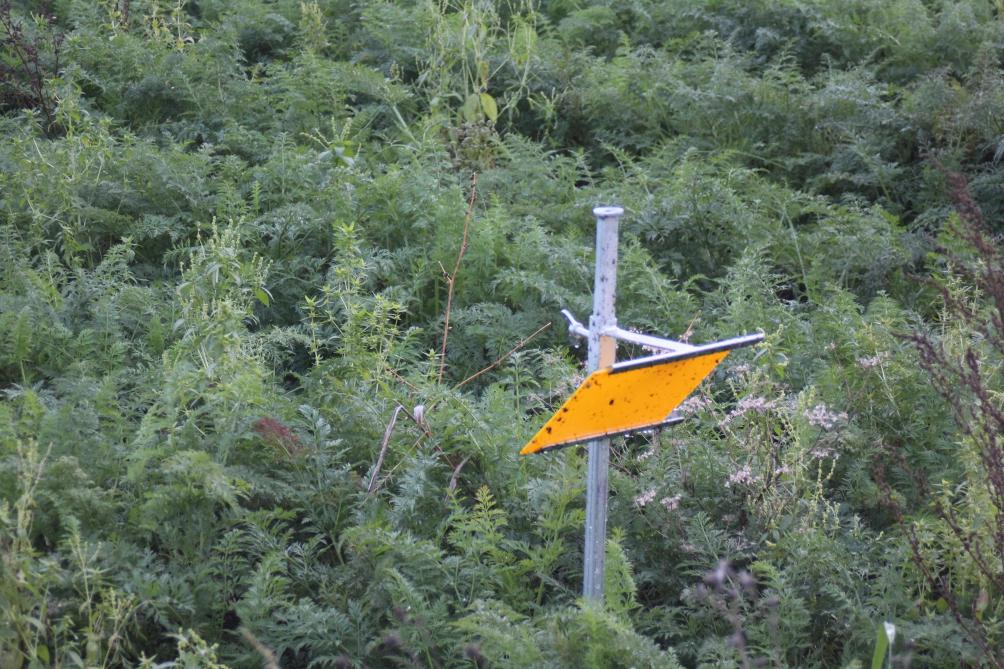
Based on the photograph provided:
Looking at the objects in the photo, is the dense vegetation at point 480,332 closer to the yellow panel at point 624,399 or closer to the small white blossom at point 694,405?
the small white blossom at point 694,405

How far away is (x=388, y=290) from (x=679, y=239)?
161cm

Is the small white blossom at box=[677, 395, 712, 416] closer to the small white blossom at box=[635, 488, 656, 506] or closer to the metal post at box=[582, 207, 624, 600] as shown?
the small white blossom at box=[635, 488, 656, 506]

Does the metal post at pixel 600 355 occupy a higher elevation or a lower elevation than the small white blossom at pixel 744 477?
higher

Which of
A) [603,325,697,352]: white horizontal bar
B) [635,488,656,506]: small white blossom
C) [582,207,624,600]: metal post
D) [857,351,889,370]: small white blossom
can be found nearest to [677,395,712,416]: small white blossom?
[635,488,656,506]: small white blossom

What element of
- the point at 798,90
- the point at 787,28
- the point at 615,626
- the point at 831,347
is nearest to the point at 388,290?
the point at 831,347

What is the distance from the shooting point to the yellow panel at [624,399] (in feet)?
8.57

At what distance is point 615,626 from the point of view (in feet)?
9.36

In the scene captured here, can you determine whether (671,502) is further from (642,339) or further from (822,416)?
(642,339)

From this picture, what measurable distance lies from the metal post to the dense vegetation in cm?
13

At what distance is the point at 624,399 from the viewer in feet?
8.96

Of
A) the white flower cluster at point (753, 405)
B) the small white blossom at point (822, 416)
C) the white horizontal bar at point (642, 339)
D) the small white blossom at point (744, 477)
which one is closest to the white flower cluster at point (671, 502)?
the small white blossom at point (744, 477)

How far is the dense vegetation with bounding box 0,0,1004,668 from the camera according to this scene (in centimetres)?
327

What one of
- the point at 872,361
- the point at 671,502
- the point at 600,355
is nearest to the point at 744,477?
the point at 671,502

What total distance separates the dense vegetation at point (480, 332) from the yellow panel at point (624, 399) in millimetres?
429
